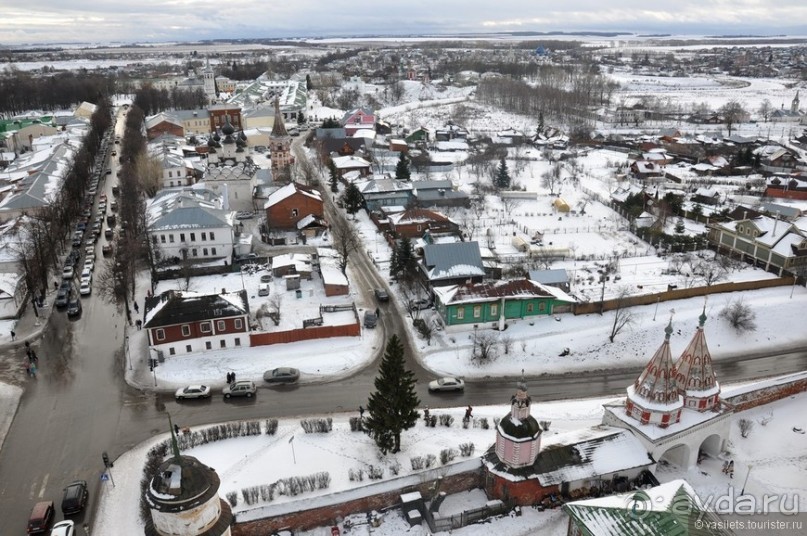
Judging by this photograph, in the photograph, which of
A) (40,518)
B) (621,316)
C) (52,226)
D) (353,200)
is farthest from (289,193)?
(40,518)

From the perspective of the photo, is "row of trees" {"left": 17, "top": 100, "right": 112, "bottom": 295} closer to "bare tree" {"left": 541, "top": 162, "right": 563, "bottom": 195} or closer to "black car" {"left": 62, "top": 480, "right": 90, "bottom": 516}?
"black car" {"left": 62, "top": 480, "right": 90, "bottom": 516}

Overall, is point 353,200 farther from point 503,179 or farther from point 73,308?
point 73,308

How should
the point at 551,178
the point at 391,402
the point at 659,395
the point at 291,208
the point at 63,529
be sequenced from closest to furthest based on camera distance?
the point at 63,529 < the point at 659,395 < the point at 391,402 < the point at 291,208 < the point at 551,178

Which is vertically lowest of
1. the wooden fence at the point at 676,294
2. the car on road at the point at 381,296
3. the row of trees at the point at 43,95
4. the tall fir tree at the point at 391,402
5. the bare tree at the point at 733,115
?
the car on road at the point at 381,296

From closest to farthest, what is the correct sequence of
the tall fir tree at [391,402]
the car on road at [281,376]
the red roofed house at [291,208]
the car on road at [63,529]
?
the car on road at [63,529]
the tall fir tree at [391,402]
the car on road at [281,376]
the red roofed house at [291,208]

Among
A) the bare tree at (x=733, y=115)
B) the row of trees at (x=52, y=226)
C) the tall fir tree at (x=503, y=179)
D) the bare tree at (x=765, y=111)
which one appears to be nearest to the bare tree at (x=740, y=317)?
the tall fir tree at (x=503, y=179)

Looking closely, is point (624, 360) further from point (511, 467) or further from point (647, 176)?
point (647, 176)

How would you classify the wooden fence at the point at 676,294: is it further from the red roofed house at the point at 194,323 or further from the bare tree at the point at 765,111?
the bare tree at the point at 765,111
